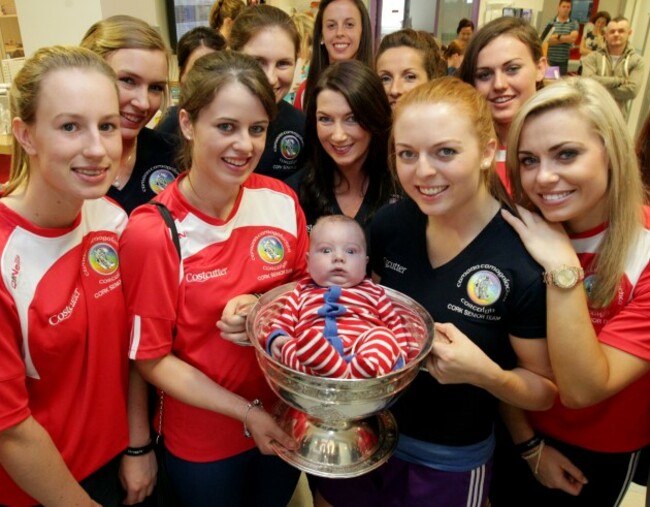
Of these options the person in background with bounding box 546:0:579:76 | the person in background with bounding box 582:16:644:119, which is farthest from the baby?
the person in background with bounding box 546:0:579:76

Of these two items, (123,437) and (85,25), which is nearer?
(123,437)

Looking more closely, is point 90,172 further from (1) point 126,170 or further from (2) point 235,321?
(1) point 126,170

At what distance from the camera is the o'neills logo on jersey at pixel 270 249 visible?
1.42 metres

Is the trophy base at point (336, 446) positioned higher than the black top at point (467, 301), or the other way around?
the black top at point (467, 301)

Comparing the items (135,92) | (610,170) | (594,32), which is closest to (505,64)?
(610,170)

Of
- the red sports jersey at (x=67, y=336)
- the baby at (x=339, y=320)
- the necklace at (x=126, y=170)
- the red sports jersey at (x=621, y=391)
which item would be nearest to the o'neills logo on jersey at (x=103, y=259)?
the red sports jersey at (x=67, y=336)

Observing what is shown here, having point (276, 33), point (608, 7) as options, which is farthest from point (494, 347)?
point (608, 7)

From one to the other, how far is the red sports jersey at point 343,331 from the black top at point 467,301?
0.34 feet

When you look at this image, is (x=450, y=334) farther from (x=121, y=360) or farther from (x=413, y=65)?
(x=413, y=65)

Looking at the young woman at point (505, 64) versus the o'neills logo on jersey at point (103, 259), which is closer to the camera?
the o'neills logo on jersey at point (103, 259)

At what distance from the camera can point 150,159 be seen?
1781mm

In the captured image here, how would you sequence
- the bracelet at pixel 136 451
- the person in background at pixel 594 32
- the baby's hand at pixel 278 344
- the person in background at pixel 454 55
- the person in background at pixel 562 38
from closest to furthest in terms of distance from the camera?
1. the baby's hand at pixel 278 344
2. the bracelet at pixel 136 451
3. the person in background at pixel 454 55
4. the person in background at pixel 562 38
5. the person in background at pixel 594 32

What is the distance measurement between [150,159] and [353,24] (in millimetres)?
1443

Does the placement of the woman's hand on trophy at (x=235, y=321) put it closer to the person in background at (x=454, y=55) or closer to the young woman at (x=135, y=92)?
the young woman at (x=135, y=92)
